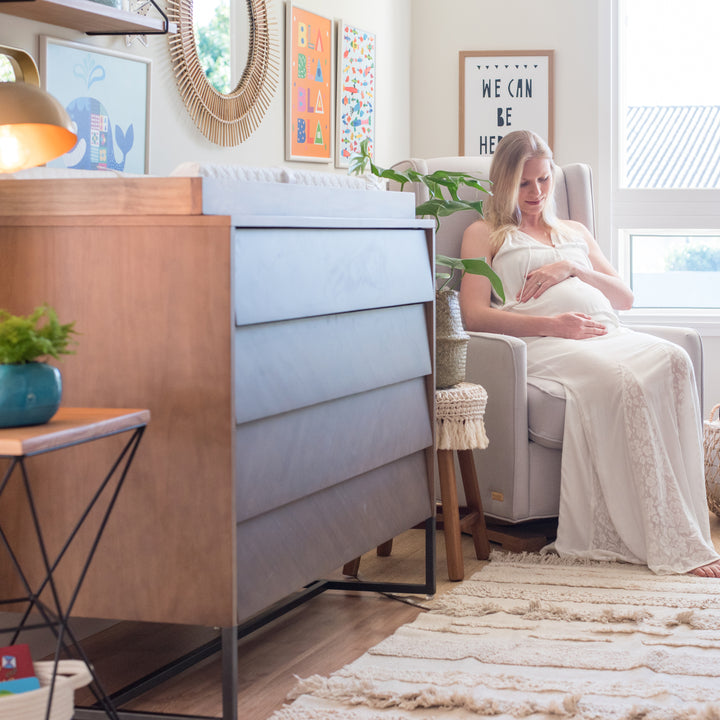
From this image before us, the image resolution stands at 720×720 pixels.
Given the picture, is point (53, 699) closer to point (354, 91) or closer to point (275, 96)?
point (275, 96)

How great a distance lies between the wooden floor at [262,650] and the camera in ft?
6.04

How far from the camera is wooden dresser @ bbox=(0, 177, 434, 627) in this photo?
5.22 feet

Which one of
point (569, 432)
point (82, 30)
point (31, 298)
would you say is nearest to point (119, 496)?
point (31, 298)

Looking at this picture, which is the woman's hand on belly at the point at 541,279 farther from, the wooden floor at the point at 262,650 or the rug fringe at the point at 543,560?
the wooden floor at the point at 262,650

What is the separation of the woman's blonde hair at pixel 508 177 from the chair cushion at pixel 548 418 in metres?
0.56

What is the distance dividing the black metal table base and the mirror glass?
130 centimetres

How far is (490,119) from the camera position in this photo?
430 cm

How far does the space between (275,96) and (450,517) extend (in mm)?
1392

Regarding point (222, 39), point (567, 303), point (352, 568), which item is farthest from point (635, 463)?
point (222, 39)

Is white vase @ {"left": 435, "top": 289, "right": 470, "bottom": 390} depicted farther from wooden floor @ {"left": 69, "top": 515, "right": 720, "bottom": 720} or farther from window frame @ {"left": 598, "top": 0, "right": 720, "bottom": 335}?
window frame @ {"left": 598, "top": 0, "right": 720, "bottom": 335}

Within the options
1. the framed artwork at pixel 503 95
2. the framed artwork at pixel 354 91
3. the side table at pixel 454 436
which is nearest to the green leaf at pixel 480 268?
the side table at pixel 454 436

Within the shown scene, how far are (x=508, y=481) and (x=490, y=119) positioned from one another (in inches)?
77.0

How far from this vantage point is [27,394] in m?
1.38

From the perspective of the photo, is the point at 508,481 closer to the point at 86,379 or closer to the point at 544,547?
the point at 544,547
